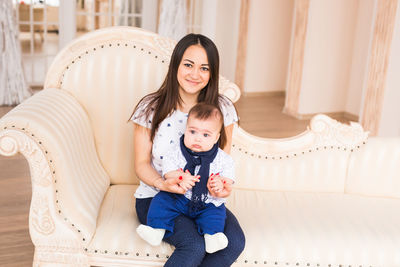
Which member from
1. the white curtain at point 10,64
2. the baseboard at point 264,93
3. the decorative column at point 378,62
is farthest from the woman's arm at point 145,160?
the baseboard at point 264,93

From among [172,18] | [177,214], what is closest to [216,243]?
[177,214]

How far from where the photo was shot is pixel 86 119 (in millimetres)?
2162

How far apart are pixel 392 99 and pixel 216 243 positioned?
11.6ft

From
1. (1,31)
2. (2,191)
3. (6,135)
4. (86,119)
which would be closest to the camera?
(6,135)

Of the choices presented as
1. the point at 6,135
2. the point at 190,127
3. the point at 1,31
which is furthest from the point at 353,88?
the point at 6,135

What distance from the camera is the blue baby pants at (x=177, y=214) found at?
5.70ft

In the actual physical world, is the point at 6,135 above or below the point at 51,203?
above

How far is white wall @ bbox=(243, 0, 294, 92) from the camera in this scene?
6863mm

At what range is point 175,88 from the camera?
1.99 m

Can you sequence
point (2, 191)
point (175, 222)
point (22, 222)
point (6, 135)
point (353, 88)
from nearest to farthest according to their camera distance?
1. point (6, 135)
2. point (175, 222)
3. point (22, 222)
4. point (2, 191)
5. point (353, 88)

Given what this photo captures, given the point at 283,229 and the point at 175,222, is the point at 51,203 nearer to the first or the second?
the point at 175,222

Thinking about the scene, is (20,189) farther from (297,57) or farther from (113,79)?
(297,57)

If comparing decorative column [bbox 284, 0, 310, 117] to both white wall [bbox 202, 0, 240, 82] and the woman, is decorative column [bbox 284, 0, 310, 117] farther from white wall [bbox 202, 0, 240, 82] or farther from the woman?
the woman

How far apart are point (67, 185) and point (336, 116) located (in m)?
4.89
